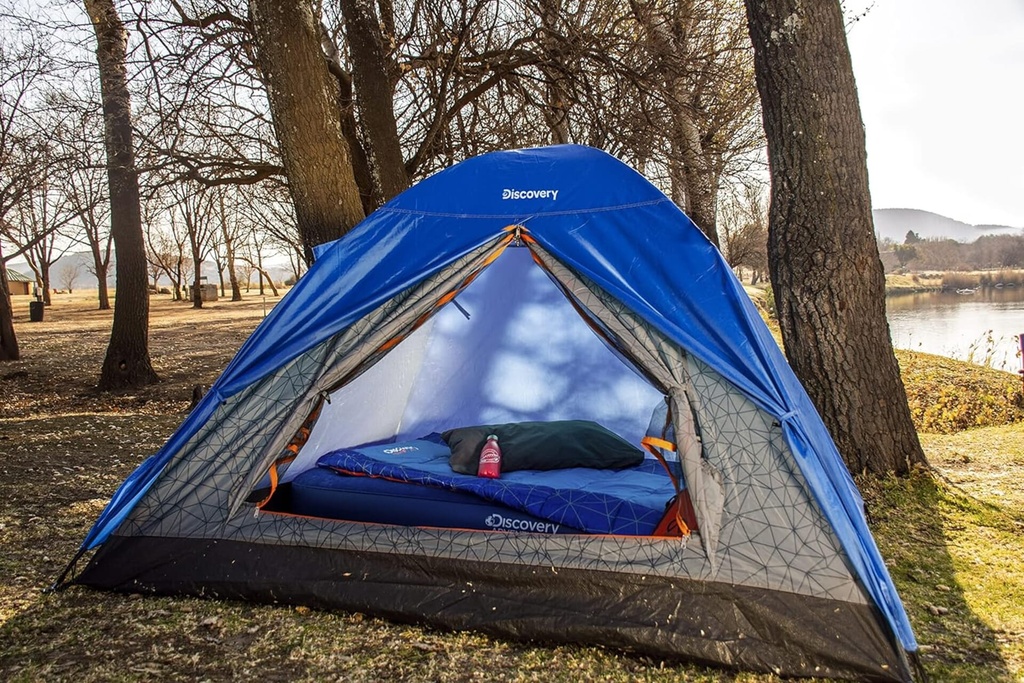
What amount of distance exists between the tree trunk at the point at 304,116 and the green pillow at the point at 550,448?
235 cm

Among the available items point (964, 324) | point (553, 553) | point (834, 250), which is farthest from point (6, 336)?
point (964, 324)

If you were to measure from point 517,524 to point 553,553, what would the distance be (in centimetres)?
31

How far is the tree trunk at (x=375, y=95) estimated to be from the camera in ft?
23.1

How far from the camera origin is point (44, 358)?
38.9ft

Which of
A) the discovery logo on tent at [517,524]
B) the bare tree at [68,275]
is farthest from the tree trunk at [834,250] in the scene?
the bare tree at [68,275]

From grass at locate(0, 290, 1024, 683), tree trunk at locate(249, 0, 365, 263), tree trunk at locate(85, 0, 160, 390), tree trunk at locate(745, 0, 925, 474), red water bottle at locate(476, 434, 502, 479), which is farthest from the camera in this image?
tree trunk at locate(85, 0, 160, 390)

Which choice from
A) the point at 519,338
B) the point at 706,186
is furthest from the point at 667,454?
the point at 706,186

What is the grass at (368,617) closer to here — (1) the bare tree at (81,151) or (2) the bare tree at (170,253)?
(1) the bare tree at (81,151)

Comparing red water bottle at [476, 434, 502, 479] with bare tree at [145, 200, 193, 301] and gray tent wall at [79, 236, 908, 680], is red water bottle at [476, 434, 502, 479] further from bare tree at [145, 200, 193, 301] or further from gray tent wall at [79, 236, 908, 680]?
bare tree at [145, 200, 193, 301]

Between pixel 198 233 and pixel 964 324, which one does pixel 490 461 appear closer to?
pixel 964 324

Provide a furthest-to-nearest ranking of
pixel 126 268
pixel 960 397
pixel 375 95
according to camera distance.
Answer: pixel 126 268
pixel 375 95
pixel 960 397

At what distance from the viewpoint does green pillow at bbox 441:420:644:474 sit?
12.2ft

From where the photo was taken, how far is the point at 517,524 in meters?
3.04

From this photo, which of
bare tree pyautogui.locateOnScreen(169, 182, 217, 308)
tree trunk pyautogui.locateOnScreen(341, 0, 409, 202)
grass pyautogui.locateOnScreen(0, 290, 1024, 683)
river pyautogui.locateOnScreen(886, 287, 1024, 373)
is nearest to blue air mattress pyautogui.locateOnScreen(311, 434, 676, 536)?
grass pyautogui.locateOnScreen(0, 290, 1024, 683)
